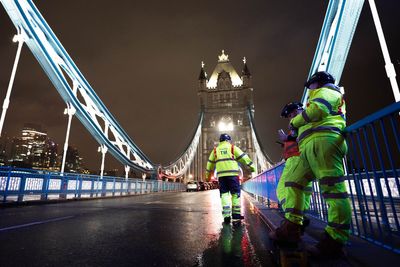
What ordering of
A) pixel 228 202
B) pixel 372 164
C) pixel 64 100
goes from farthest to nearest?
pixel 64 100
pixel 228 202
pixel 372 164

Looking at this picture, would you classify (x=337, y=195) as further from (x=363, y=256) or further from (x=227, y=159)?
(x=227, y=159)

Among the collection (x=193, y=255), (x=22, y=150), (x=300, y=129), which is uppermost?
(x=22, y=150)

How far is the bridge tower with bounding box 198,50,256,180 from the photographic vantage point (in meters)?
68.5

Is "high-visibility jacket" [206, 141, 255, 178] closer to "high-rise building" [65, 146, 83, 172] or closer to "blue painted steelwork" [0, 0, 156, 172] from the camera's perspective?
"blue painted steelwork" [0, 0, 156, 172]

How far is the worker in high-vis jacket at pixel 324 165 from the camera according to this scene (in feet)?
7.16

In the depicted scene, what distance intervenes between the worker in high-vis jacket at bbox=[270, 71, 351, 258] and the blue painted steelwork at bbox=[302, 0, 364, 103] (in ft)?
38.8

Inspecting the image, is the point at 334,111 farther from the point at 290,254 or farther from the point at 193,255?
the point at 193,255

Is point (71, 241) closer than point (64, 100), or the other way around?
point (71, 241)

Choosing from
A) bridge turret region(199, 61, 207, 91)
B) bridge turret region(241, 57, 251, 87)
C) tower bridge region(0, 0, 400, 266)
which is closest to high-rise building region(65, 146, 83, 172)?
bridge turret region(199, 61, 207, 91)

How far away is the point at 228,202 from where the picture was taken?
15.2ft

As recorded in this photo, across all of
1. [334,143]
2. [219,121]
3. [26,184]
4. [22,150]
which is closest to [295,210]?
[334,143]

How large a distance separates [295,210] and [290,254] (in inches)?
39.4

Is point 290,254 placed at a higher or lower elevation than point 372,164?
lower

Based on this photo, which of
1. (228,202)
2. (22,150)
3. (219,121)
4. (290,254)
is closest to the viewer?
(290,254)
